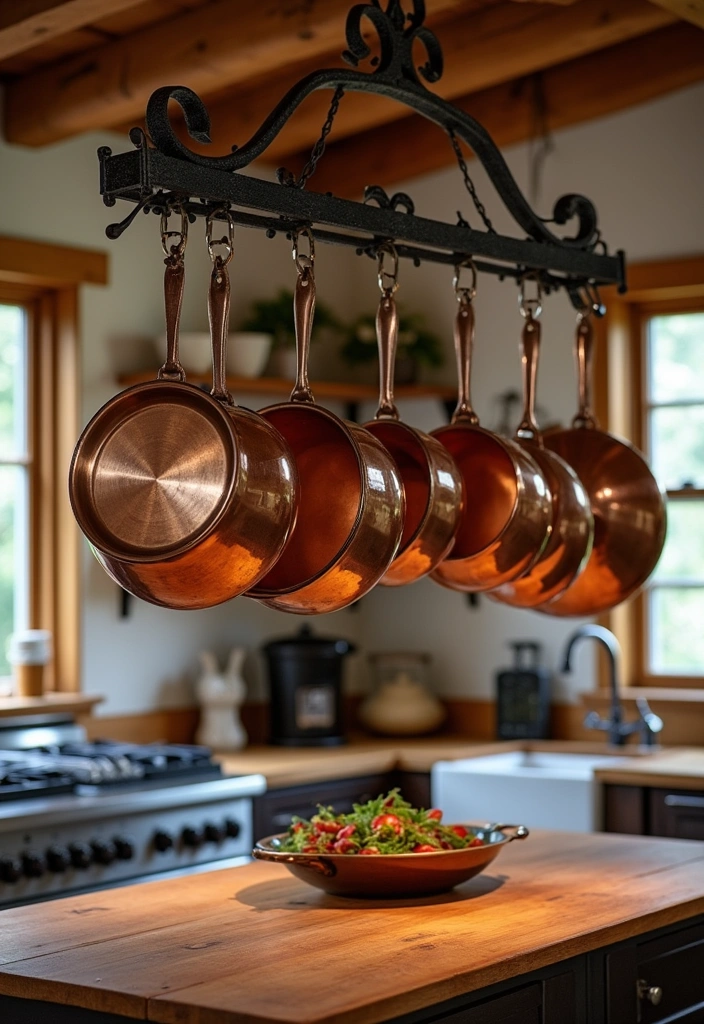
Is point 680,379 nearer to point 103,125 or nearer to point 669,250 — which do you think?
point 669,250

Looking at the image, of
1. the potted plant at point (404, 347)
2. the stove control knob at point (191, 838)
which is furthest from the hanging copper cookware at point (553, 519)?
the potted plant at point (404, 347)

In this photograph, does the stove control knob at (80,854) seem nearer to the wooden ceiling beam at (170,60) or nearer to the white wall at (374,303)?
the white wall at (374,303)

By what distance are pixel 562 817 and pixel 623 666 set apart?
84 cm

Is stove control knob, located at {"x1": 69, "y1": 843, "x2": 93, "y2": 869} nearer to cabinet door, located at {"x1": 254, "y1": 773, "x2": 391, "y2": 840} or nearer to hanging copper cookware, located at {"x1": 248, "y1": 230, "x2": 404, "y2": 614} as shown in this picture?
cabinet door, located at {"x1": 254, "y1": 773, "x2": 391, "y2": 840}

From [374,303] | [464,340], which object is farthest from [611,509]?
[374,303]

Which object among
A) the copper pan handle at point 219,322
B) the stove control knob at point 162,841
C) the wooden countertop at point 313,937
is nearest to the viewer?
the wooden countertop at point 313,937

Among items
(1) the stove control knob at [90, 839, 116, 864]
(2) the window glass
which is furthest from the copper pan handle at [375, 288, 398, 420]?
(2) the window glass

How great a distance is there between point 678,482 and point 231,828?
1.93 m

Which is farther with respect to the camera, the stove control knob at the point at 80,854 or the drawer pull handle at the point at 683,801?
the drawer pull handle at the point at 683,801

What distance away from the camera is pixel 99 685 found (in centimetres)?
456

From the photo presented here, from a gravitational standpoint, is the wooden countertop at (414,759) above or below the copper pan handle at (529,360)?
below

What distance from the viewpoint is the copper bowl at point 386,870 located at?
2.38m

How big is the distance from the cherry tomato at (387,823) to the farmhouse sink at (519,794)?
1762mm

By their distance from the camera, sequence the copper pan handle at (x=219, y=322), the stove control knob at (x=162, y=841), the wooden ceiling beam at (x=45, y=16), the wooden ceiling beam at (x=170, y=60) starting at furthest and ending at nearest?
the wooden ceiling beam at (x=170, y=60) → the stove control knob at (x=162, y=841) → the wooden ceiling beam at (x=45, y=16) → the copper pan handle at (x=219, y=322)
